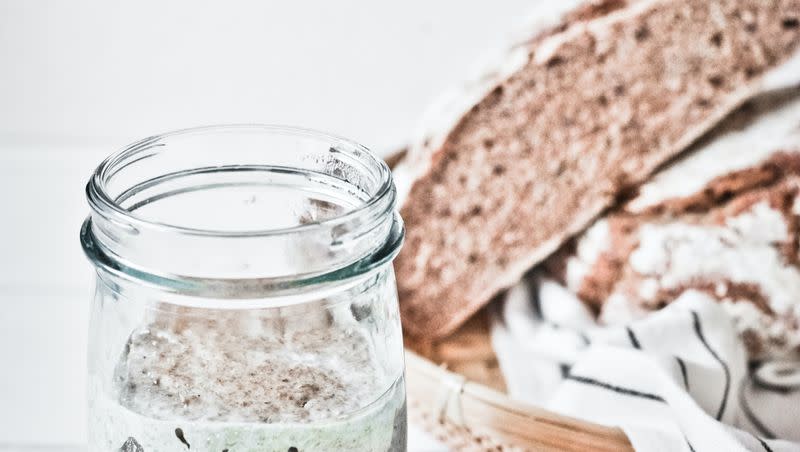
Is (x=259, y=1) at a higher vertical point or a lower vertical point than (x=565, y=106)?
lower

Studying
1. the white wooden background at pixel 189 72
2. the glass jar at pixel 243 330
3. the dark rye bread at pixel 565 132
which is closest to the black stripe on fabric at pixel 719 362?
the dark rye bread at pixel 565 132

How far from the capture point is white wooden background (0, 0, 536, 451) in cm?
207

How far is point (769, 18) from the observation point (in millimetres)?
1308

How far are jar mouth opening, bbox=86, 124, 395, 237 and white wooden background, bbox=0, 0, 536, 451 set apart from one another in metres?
1.31

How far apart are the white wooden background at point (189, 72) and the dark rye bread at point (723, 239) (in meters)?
0.80

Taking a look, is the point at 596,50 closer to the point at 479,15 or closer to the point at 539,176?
the point at 539,176

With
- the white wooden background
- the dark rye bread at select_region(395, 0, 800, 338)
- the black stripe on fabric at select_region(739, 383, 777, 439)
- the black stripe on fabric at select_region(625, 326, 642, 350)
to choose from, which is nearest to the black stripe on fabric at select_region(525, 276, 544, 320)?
the dark rye bread at select_region(395, 0, 800, 338)

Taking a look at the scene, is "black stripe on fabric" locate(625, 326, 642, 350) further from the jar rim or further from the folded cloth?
the jar rim

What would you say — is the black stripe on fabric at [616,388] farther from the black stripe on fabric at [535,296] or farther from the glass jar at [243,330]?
the glass jar at [243,330]

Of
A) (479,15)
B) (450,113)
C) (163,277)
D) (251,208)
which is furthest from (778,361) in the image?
(479,15)

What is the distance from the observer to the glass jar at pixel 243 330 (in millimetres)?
550

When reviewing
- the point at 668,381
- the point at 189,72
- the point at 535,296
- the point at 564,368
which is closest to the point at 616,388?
the point at 668,381

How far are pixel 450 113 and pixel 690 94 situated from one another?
348 mm

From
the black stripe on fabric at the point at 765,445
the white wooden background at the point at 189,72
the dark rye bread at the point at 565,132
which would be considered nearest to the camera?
the black stripe on fabric at the point at 765,445
